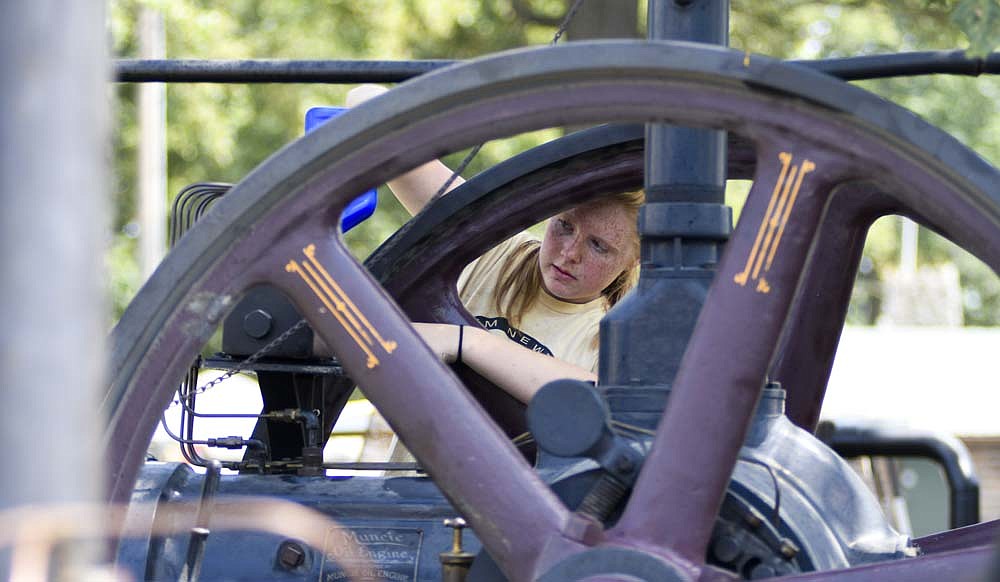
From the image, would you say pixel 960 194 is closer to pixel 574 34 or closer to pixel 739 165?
pixel 739 165

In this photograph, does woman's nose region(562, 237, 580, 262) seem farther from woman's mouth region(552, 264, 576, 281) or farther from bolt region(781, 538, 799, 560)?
bolt region(781, 538, 799, 560)

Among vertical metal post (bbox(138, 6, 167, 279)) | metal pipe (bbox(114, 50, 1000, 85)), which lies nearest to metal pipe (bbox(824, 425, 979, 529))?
metal pipe (bbox(114, 50, 1000, 85))

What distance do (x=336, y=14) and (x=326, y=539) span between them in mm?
8202

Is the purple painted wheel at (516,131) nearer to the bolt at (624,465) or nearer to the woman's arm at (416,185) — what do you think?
the bolt at (624,465)

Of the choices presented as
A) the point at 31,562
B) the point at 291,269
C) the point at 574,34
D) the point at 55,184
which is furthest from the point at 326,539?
the point at 574,34

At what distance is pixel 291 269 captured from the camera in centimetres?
160

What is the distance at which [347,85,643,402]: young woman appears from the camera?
2.76 m

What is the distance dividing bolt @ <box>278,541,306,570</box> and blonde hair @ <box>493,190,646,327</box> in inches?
36.8

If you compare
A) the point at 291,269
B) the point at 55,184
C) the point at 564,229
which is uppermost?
the point at 564,229

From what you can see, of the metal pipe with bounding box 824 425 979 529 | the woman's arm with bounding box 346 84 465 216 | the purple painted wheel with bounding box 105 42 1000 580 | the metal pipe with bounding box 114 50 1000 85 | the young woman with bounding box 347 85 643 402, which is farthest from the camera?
the metal pipe with bounding box 824 425 979 529

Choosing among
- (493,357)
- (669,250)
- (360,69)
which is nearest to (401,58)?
(360,69)

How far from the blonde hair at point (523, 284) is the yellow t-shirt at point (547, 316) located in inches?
0.4

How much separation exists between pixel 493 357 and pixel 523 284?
0.65 m

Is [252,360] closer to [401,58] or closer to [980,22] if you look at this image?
[980,22]
